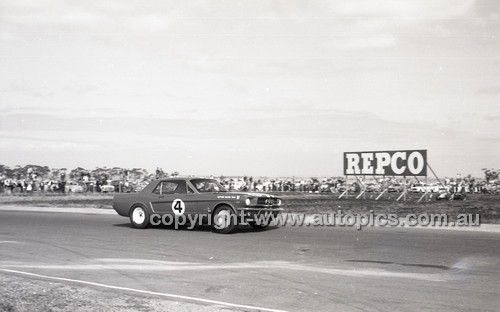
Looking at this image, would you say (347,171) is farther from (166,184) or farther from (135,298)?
(135,298)

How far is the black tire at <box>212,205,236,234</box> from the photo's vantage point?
1320 centimetres

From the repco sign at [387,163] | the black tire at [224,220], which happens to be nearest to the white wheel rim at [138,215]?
the black tire at [224,220]

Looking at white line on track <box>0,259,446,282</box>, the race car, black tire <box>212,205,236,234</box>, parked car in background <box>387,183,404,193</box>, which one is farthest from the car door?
parked car in background <box>387,183,404,193</box>

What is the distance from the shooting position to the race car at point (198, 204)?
43.4 feet

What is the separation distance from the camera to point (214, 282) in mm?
7379

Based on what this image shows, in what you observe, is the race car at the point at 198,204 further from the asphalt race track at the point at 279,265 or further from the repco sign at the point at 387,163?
the repco sign at the point at 387,163

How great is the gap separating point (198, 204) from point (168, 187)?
1.28m

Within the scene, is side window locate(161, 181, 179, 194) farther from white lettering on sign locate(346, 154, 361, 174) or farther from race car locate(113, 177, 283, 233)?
white lettering on sign locate(346, 154, 361, 174)

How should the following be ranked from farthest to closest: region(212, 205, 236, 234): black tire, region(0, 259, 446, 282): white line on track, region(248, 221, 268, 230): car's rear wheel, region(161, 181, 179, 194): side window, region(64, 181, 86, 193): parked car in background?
region(64, 181, 86, 193): parked car in background, region(161, 181, 179, 194): side window, region(248, 221, 268, 230): car's rear wheel, region(212, 205, 236, 234): black tire, region(0, 259, 446, 282): white line on track

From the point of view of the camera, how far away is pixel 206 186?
46.9 feet

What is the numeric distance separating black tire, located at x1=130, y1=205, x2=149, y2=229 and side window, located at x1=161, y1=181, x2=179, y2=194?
→ 2.46 ft

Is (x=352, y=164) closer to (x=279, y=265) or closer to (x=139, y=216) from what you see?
(x=139, y=216)

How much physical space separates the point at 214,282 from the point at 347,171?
88.0 feet

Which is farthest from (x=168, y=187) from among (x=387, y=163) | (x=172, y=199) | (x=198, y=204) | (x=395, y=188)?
(x=395, y=188)
